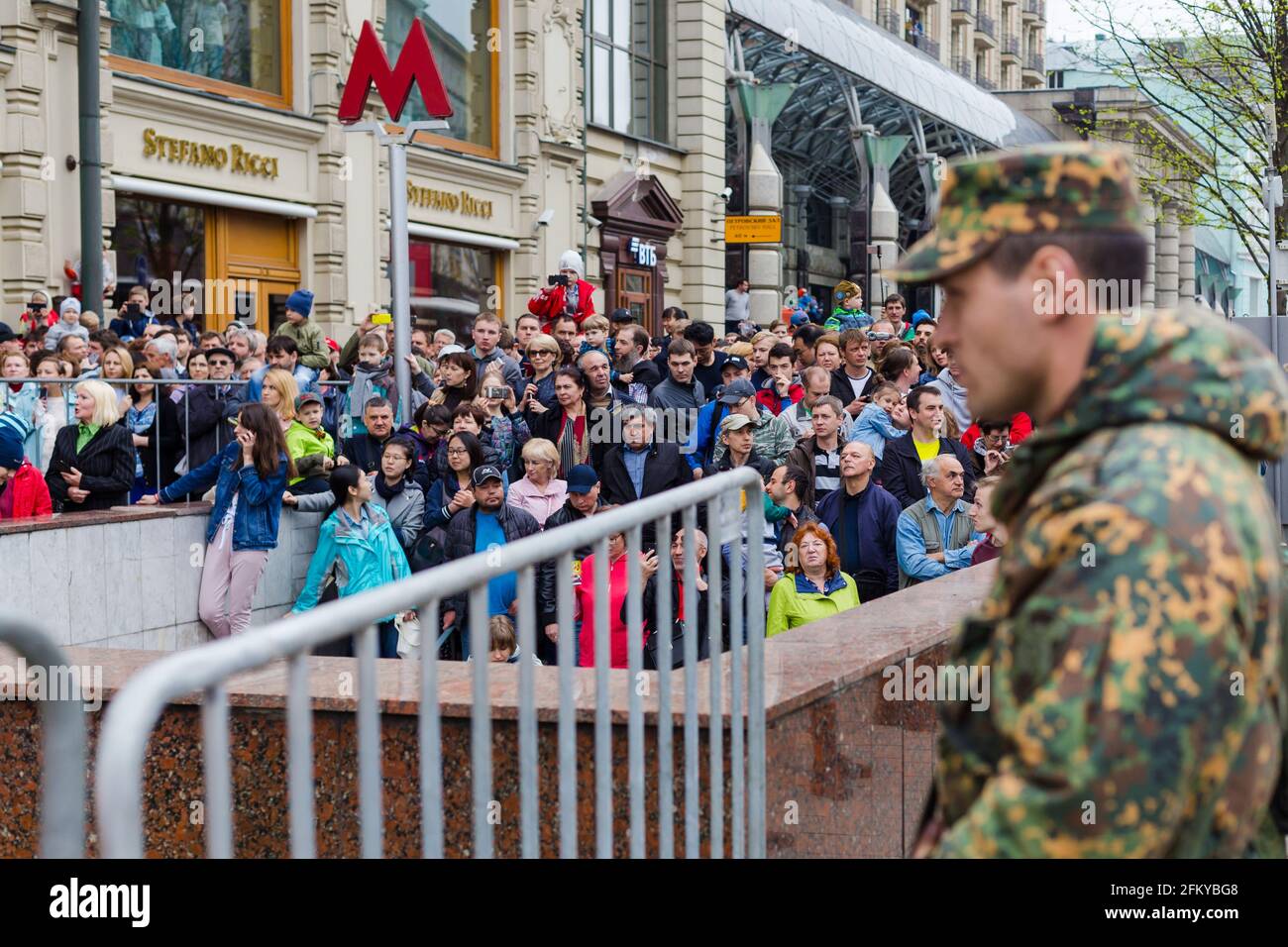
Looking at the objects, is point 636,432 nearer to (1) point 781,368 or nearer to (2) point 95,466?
(1) point 781,368

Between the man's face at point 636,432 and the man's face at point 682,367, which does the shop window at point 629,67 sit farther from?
the man's face at point 636,432

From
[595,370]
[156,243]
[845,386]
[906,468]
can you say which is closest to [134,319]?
[156,243]

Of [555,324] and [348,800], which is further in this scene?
[555,324]

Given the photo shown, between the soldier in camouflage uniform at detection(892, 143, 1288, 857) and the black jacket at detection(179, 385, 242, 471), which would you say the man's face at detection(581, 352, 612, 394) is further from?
the soldier in camouflage uniform at detection(892, 143, 1288, 857)

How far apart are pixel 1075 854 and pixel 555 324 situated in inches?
540

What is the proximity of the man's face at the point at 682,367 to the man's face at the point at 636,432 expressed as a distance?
1.36 metres

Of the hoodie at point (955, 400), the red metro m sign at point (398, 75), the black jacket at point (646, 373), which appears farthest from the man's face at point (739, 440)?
the black jacket at point (646, 373)

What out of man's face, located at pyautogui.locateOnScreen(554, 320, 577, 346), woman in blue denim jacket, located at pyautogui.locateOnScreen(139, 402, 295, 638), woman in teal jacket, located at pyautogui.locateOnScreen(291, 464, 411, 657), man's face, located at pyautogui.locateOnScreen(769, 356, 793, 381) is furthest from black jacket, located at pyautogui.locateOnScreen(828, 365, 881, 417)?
woman in blue denim jacket, located at pyautogui.locateOnScreen(139, 402, 295, 638)

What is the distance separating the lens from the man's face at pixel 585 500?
30.1 ft

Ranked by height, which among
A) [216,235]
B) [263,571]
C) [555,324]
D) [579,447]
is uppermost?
[216,235]

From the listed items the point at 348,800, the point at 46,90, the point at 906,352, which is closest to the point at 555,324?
the point at 906,352

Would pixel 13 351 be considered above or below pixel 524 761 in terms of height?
above

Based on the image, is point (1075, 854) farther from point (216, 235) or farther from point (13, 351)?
point (216, 235)
